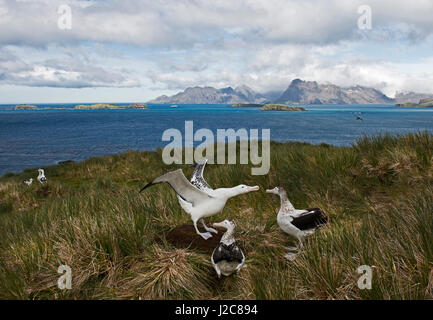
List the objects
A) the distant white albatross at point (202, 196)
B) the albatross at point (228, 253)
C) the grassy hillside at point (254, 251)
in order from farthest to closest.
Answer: the distant white albatross at point (202, 196)
the albatross at point (228, 253)
the grassy hillside at point (254, 251)

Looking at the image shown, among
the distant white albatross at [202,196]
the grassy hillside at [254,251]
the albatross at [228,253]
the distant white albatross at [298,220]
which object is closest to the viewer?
the grassy hillside at [254,251]

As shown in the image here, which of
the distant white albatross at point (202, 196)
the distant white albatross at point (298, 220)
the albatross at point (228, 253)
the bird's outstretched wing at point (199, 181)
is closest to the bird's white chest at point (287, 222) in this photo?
the distant white albatross at point (298, 220)

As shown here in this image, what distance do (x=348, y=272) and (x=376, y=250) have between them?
40 cm

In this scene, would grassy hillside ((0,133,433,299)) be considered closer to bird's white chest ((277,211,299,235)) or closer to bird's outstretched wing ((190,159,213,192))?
bird's white chest ((277,211,299,235))

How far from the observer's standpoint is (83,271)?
4.05 metres

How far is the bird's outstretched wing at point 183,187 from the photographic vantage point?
357cm

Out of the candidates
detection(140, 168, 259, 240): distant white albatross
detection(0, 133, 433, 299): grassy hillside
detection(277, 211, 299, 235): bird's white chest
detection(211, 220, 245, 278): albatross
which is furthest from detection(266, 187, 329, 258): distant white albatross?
detection(211, 220, 245, 278): albatross

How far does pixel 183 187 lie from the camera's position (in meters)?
3.82

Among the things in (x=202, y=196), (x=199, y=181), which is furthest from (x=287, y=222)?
(x=199, y=181)

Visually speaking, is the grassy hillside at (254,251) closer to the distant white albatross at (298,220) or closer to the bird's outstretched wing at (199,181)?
the distant white albatross at (298,220)

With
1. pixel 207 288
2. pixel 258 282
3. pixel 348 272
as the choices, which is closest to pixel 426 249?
pixel 348 272

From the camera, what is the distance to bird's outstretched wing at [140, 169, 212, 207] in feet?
11.7

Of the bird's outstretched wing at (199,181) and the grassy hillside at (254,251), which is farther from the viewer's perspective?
the bird's outstretched wing at (199,181)

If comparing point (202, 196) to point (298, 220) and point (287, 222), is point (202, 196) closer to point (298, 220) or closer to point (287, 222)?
point (287, 222)
